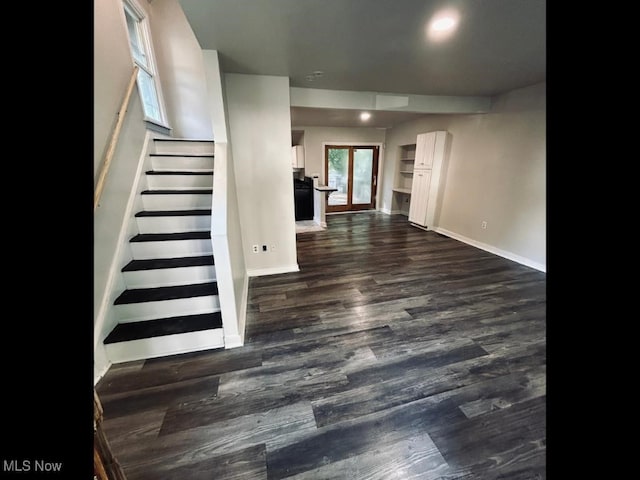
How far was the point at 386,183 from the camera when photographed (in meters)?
7.33

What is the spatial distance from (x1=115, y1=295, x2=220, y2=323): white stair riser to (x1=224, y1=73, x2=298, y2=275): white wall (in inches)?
45.9

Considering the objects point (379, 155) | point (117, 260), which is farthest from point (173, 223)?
point (379, 155)

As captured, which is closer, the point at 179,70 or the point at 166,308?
the point at 166,308

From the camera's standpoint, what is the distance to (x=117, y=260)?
2129 millimetres

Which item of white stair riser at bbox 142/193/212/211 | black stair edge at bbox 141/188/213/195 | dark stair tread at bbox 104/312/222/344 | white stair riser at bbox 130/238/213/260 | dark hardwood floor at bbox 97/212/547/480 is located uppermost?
black stair edge at bbox 141/188/213/195

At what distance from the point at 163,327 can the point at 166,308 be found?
6.5 inches

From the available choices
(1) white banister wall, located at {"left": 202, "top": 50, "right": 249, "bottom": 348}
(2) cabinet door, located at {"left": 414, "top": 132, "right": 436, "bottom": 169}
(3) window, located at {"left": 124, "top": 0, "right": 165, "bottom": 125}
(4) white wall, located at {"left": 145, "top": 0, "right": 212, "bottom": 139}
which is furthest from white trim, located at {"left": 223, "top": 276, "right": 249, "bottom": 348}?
(2) cabinet door, located at {"left": 414, "top": 132, "right": 436, "bottom": 169}

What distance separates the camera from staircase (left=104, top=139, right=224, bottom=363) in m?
1.95

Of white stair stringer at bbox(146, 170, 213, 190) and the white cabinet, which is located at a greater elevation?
the white cabinet

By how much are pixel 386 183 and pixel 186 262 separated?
6.22 m

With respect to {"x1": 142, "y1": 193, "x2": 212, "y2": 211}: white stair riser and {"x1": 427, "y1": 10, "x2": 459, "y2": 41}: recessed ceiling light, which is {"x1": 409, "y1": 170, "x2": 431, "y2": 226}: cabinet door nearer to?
{"x1": 427, "y1": 10, "x2": 459, "y2": 41}: recessed ceiling light

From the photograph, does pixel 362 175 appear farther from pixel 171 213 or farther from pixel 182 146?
pixel 171 213
